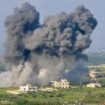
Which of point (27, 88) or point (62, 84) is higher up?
point (62, 84)

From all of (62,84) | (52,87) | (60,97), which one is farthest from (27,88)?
A: (60,97)

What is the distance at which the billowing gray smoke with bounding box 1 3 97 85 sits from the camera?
72188mm

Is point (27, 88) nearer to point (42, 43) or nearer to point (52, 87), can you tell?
point (52, 87)

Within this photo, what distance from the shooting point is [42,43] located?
73.2 m

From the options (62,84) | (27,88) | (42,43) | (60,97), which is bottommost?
(60,97)

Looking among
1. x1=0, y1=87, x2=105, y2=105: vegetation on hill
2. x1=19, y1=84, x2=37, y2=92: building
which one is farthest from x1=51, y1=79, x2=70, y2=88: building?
x1=19, y1=84, x2=37, y2=92: building

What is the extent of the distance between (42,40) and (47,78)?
4665 millimetres

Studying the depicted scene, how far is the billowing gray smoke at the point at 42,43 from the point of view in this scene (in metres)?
72.2

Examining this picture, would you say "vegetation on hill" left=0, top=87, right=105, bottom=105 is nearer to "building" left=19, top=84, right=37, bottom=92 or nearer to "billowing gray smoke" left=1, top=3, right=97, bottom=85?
"building" left=19, top=84, right=37, bottom=92

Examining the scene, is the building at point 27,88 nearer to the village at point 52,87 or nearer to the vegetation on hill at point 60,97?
the village at point 52,87

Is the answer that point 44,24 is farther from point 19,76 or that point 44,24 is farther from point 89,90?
point 89,90

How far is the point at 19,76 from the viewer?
239 feet

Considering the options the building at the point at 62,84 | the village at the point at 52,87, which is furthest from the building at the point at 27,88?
the building at the point at 62,84

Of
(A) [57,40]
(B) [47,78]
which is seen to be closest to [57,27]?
(A) [57,40]
